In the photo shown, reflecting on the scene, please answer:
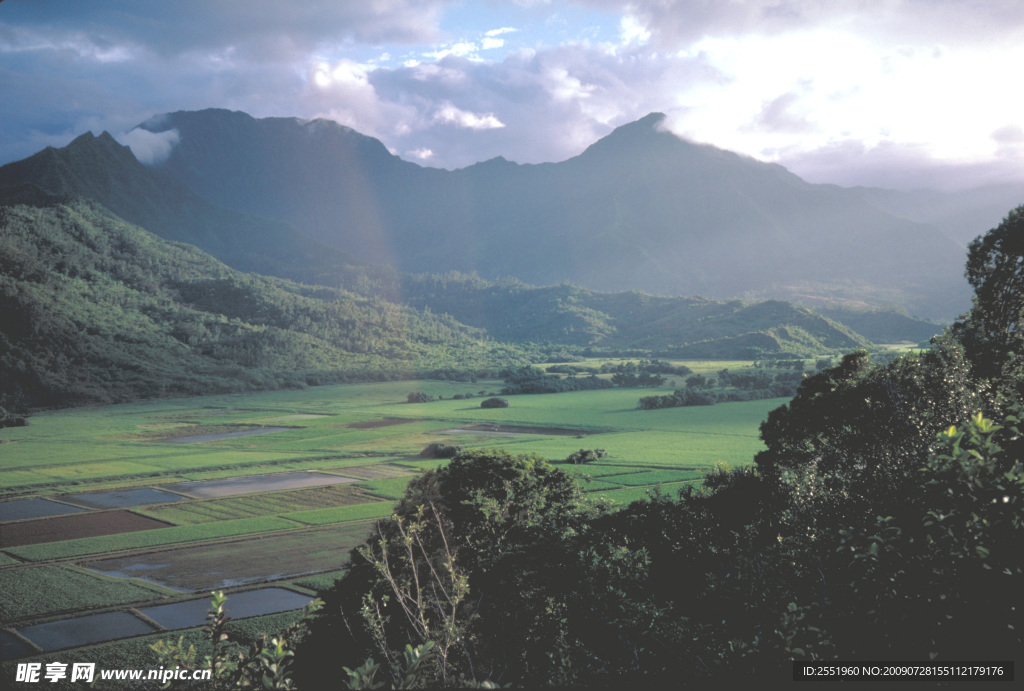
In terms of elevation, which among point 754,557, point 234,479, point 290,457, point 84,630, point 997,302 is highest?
point 997,302

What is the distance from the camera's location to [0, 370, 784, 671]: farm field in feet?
113

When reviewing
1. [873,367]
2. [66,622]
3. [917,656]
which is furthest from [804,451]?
[66,622]

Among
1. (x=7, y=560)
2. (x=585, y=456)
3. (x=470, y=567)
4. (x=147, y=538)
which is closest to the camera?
(x=470, y=567)

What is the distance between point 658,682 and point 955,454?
6.85 meters

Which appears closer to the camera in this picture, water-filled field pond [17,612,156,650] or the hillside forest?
the hillside forest

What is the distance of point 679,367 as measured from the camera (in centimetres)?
17712

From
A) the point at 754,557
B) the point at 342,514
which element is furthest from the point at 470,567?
the point at 342,514

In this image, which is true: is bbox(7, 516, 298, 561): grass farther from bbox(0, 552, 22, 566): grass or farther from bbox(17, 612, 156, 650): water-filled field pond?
bbox(17, 612, 156, 650): water-filled field pond

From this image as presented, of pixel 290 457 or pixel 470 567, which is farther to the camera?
pixel 290 457

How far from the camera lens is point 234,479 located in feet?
217

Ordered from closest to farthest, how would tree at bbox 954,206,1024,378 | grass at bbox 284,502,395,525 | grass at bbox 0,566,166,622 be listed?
grass at bbox 0,566,166,622 < tree at bbox 954,206,1024,378 < grass at bbox 284,502,395,525

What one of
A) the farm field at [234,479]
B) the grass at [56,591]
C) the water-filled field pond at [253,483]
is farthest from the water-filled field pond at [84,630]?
the water-filled field pond at [253,483]

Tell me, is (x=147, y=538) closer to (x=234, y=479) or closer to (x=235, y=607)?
(x=235, y=607)

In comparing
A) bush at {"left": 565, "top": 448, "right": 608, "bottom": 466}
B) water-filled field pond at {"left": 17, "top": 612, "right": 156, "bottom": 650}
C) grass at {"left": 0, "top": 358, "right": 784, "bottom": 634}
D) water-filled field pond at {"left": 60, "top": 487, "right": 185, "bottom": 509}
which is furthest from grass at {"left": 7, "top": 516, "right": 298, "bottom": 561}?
bush at {"left": 565, "top": 448, "right": 608, "bottom": 466}
